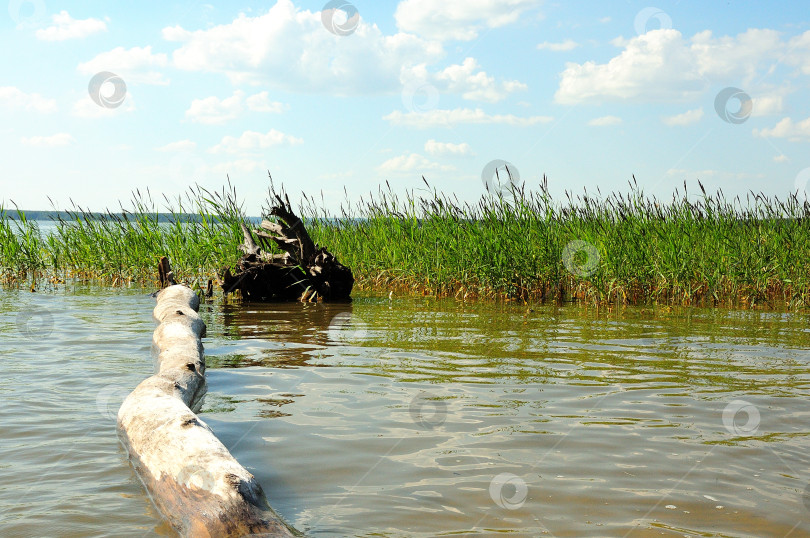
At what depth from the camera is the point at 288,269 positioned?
12.4 metres

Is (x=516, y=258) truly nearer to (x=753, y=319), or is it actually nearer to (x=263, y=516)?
(x=753, y=319)

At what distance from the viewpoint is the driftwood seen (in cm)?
1210

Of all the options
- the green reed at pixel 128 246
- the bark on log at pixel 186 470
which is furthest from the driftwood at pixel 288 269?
the bark on log at pixel 186 470

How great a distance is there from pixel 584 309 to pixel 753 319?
8.21 feet

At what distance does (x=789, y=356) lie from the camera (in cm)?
735

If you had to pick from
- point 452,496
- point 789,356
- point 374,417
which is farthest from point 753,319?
point 452,496

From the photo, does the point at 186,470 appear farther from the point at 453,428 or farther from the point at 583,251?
the point at 583,251

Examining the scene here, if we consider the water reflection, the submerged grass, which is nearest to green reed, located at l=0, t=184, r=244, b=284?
the submerged grass

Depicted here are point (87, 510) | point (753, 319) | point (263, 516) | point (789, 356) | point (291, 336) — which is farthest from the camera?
point (753, 319)

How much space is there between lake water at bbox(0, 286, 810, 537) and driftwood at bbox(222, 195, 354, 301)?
322cm

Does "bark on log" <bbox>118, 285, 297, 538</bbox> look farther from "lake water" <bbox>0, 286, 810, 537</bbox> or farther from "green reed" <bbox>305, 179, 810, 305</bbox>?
"green reed" <bbox>305, 179, 810, 305</bbox>

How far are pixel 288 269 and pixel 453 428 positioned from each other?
8157mm

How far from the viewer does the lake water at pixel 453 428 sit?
3441 mm

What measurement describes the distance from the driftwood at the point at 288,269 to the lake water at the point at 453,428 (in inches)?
127
